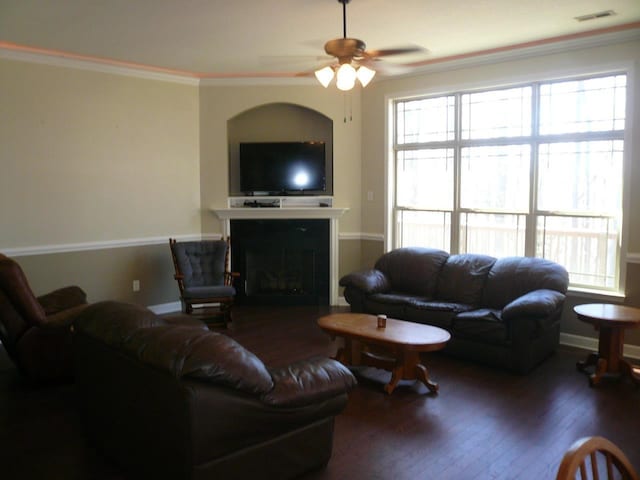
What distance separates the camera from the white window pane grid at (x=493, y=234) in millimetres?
5469

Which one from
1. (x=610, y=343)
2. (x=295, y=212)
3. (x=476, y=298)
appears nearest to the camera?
(x=610, y=343)

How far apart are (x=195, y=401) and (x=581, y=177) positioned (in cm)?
436

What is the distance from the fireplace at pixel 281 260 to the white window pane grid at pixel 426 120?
152cm

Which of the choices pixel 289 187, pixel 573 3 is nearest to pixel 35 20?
pixel 289 187

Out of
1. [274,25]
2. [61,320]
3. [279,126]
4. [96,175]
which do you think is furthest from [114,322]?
[279,126]

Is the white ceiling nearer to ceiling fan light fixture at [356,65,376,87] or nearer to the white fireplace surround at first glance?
ceiling fan light fixture at [356,65,376,87]

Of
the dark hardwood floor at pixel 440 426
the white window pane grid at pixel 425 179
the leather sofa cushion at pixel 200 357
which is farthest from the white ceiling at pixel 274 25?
the dark hardwood floor at pixel 440 426

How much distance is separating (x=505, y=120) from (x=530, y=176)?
0.68 metres

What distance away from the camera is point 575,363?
454 centimetres

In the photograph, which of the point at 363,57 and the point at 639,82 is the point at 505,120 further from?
the point at 363,57

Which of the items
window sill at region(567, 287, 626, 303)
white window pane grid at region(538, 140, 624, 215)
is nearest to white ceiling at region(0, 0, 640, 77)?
white window pane grid at region(538, 140, 624, 215)

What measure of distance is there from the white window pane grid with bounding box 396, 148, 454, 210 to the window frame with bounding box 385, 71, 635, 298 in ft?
0.26

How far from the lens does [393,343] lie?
12.5 ft

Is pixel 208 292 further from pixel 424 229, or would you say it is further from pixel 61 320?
pixel 424 229
